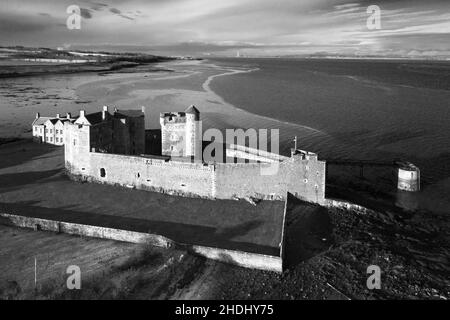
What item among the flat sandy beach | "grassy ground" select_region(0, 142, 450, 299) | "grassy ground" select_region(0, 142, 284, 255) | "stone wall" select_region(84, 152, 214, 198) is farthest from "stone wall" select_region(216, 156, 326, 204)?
the flat sandy beach

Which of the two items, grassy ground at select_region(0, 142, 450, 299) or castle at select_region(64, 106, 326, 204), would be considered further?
castle at select_region(64, 106, 326, 204)

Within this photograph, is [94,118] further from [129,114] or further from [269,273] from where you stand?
[269,273]

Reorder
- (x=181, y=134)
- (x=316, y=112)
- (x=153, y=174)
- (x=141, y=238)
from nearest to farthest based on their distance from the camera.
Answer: (x=141, y=238) < (x=153, y=174) < (x=181, y=134) < (x=316, y=112)

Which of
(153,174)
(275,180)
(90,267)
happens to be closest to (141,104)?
(153,174)

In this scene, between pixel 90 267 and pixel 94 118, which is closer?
pixel 90 267

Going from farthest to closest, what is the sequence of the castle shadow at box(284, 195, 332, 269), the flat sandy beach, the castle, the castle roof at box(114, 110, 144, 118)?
1. the flat sandy beach
2. the castle roof at box(114, 110, 144, 118)
3. the castle
4. the castle shadow at box(284, 195, 332, 269)

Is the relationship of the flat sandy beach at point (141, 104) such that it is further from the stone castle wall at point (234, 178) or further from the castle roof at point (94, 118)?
the castle roof at point (94, 118)

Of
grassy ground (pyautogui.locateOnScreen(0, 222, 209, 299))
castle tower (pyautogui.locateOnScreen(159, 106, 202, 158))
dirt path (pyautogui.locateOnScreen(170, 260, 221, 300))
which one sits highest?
castle tower (pyautogui.locateOnScreen(159, 106, 202, 158))

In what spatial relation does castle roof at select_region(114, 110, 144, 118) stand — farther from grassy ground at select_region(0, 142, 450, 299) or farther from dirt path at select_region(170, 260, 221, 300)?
dirt path at select_region(170, 260, 221, 300)
